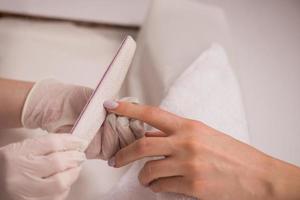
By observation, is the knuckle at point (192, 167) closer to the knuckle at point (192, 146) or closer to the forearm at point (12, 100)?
the knuckle at point (192, 146)

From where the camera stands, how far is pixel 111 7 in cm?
121

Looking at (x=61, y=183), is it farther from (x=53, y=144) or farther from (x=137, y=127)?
(x=137, y=127)

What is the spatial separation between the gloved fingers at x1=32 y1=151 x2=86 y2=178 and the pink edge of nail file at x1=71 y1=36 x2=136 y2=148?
0.13ft

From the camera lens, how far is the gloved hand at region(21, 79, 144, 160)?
28.4 inches

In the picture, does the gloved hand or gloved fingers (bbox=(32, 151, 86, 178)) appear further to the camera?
the gloved hand

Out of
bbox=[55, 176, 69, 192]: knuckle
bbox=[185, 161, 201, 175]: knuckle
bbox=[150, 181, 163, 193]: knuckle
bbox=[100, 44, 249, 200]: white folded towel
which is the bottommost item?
bbox=[55, 176, 69, 192]: knuckle

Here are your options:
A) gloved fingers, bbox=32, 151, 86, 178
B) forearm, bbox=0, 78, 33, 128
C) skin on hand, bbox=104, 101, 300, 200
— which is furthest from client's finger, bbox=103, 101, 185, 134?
forearm, bbox=0, 78, 33, 128

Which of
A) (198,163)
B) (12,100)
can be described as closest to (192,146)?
(198,163)

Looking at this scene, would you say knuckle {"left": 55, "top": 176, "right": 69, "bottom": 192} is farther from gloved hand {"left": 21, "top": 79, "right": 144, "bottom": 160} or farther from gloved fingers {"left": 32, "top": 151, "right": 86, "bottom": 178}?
gloved hand {"left": 21, "top": 79, "right": 144, "bottom": 160}

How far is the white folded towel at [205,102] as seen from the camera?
2.63 ft

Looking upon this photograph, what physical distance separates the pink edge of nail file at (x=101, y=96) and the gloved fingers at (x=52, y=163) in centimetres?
4

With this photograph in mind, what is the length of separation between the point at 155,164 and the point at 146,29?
20.3 inches

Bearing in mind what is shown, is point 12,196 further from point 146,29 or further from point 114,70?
point 146,29

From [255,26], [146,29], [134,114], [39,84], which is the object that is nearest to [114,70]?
[134,114]
